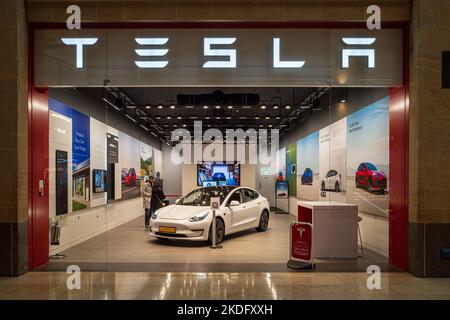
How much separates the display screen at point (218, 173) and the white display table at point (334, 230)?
10568mm

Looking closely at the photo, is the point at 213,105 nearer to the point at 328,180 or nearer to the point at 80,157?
the point at 80,157

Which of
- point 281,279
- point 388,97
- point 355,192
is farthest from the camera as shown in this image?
point 355,192

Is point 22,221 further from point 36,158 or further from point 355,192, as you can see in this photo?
point 355,192

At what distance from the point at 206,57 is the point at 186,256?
383 cm

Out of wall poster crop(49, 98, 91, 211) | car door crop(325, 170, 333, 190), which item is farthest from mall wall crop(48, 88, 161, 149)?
car door crop(325, 170, 333, 190)

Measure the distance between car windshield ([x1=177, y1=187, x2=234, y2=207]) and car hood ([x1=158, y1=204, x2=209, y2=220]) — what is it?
337 millimetres

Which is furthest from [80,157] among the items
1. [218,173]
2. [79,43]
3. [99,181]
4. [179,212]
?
[218,173]

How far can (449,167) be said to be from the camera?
203 inches

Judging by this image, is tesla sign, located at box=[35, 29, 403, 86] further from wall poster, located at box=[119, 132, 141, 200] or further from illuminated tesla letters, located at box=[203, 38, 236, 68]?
wall poster, located at box=[119, 132, 141, 200]

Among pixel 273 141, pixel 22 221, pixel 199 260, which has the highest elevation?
pixel 273 141

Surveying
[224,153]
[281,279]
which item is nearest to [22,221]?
[281,279]

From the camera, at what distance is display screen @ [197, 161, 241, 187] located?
17.1 m

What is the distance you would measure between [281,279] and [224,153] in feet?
43.7
